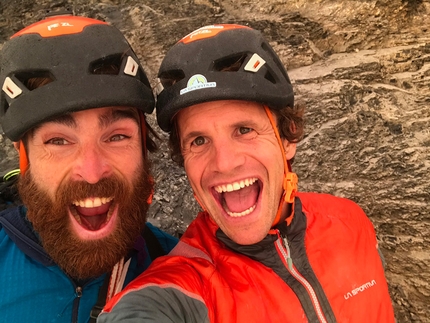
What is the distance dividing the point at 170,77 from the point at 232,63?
449 millimetres

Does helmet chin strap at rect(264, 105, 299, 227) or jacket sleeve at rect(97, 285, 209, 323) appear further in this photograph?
helmet chin strap at rect(264, 105, 299, 227)

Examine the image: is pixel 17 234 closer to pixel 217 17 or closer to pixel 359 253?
pixel 359 253

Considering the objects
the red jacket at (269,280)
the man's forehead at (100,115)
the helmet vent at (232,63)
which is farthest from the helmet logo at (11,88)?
the red jacket at (269,280)

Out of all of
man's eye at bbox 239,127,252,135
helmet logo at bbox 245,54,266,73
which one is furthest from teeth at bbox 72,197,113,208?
helmet logo at bbox 245,54,266,73

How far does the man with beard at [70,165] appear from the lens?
2139 millimetres

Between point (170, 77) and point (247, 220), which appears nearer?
point (247, 220)

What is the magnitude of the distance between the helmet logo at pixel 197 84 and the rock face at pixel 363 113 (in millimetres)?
1847

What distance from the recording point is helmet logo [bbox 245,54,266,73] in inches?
91.6

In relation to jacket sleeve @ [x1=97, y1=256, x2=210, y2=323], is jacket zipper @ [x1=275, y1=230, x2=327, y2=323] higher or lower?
lower

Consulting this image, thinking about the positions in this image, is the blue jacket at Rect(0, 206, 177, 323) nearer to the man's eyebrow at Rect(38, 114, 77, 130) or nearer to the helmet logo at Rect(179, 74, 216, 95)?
the man's eyebrow at Rect(38, 114, 77, 130)

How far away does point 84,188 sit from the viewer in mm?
2127

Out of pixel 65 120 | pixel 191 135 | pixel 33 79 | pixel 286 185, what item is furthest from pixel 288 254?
pixel 33 79

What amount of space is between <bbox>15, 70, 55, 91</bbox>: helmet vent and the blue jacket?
37.8 inches

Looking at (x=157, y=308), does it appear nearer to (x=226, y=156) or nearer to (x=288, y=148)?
A: (x=226, y=156)
